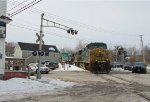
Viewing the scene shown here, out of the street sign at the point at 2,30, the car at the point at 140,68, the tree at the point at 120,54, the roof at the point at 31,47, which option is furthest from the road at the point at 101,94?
the tree at the point at 120,54

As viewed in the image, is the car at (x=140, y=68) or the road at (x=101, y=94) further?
the car at (x=140, y=68)

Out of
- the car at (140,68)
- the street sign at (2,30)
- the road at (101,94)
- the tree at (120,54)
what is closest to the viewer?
the road at (101,94)

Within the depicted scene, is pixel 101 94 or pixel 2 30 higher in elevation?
pixel 2 30

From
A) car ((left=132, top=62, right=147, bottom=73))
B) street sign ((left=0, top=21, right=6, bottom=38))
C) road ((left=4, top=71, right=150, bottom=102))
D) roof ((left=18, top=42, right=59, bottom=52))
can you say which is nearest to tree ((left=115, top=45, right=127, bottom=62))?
roof ((left=18, top=42, right=59, bottom=52))

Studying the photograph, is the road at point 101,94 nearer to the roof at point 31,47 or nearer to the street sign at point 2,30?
the street sign at point 2,30

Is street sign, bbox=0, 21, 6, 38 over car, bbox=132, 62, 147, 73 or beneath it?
over

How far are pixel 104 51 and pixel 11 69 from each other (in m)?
22.9

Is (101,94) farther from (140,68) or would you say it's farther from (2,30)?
(140,68)

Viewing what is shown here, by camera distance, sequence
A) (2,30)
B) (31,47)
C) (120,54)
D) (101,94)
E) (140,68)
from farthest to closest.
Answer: (120,54) < (31,47) < (140,68) < (2,30) < (101,94)

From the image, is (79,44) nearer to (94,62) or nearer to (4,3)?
(94,62)

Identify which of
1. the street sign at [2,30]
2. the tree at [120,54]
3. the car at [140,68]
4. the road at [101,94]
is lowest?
the road at [101,94]

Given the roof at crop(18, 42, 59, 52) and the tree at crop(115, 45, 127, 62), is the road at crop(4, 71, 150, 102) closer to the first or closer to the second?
the roof at crop(18, 42, 59, 52)

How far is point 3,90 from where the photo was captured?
69.8ft

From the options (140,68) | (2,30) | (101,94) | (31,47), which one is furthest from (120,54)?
(101,94)
